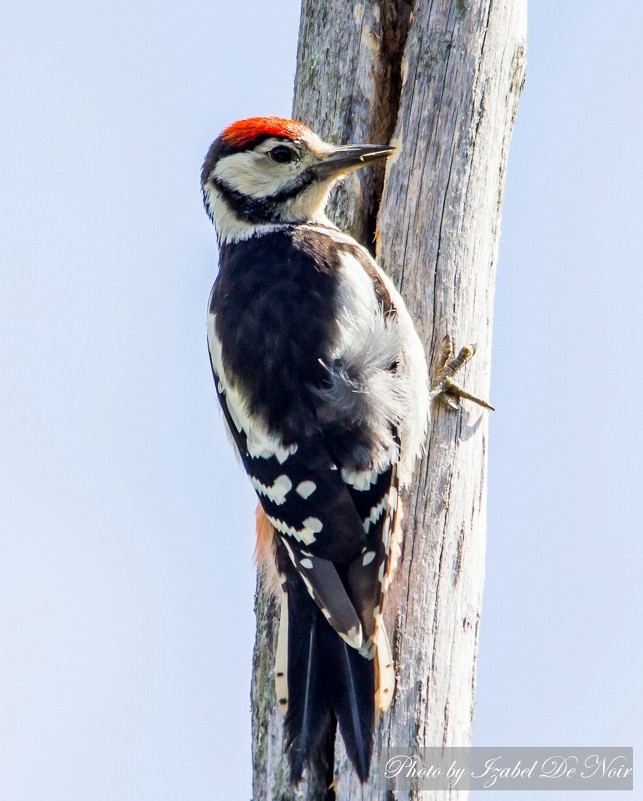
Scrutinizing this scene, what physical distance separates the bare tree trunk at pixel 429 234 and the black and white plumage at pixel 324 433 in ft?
0.34

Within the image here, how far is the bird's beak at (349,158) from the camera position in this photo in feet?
13.5

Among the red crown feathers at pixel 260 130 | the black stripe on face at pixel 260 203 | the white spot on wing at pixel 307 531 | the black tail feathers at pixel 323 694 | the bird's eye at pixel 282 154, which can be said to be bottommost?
the black tail feathers at pixel 323 694

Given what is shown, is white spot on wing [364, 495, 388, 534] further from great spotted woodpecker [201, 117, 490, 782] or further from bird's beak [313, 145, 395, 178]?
bird's beak [313, 145, 395, 178]

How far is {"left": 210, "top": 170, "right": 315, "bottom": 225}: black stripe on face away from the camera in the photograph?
14.6 ft

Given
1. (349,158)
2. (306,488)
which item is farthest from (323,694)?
(349,158)

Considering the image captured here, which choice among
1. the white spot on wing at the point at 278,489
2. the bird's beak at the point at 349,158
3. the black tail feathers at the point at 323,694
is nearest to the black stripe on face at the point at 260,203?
the bird's beak at the point at 349,158

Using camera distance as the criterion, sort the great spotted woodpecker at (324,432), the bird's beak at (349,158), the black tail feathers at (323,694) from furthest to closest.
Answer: the bird's beak at (349,158) < the great spotted woodpecker at (324,432) < the black tail feathers at (323,694)

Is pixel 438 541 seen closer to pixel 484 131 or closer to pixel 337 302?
pixel 337 302

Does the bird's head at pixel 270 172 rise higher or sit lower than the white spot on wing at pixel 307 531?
higher

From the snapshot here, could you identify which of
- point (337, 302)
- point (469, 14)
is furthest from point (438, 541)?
point (469, 14)

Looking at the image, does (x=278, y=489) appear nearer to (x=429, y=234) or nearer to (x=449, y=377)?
(x=449, y=377)

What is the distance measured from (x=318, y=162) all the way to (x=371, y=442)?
1164 mm

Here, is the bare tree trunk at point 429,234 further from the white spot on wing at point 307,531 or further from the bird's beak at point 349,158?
the white spot on wing at point 307,531

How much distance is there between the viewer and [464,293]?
13.4ft
